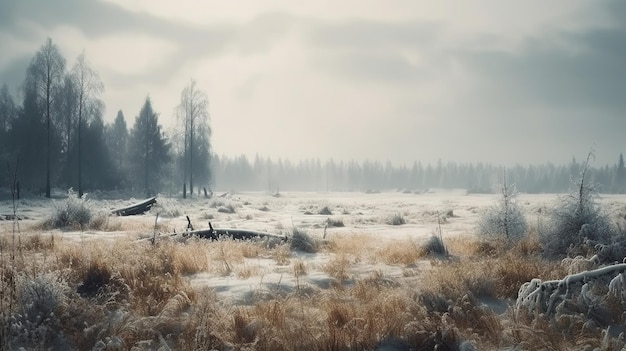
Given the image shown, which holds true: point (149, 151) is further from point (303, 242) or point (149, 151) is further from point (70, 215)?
point (303, 242)

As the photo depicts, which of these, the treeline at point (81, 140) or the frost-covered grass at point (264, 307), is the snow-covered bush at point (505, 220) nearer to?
the frost-covered grass at point (264, 307)

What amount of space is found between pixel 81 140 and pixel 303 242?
3581 centimetres

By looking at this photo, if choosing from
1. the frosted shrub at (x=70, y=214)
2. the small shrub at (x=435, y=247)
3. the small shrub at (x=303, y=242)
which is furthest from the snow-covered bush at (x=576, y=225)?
the frosted shrub at (x=70, y=214)

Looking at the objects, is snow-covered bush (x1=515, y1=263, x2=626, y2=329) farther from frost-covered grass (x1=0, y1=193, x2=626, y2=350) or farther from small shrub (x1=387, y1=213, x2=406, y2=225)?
small shrub (x1=387, y1=213, x2=406, y2=225)

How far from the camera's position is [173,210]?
22.8m

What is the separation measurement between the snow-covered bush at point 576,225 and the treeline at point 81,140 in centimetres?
2757

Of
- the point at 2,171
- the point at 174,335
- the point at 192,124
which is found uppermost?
the point at 192,124

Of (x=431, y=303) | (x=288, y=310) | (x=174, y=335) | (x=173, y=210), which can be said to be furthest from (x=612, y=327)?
(x=173, y=210)

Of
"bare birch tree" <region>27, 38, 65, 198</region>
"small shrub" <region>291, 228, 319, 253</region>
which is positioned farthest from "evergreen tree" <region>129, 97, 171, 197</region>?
"small shrub" <region>291, 228, 319, 253</region>

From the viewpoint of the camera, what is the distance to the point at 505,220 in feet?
39.3

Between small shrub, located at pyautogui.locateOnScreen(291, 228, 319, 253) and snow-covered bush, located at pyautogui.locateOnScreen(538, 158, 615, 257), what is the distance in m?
5.65

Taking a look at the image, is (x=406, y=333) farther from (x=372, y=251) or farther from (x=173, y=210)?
(x=173, y=210)

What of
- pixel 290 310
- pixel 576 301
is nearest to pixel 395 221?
pixel 576 301

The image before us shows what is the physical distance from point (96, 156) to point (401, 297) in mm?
44949
